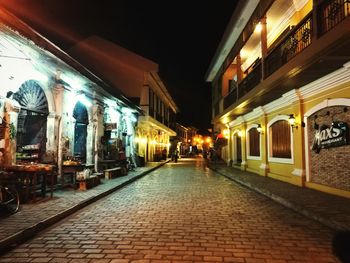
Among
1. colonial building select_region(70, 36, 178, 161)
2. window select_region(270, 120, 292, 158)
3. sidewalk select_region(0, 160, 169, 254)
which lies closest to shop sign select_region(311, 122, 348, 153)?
window select_region(270, 120, 292, 158)

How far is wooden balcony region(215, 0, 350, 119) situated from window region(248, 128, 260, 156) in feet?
15.6

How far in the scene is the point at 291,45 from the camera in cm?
1216

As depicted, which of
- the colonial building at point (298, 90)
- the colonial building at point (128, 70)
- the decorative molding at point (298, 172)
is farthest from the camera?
the colonial building at point (128, 70)

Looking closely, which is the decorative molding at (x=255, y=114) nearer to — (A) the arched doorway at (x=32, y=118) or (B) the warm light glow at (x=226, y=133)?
(B) the warm light glow at (x=226, y=133)

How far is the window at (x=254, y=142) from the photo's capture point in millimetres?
18844

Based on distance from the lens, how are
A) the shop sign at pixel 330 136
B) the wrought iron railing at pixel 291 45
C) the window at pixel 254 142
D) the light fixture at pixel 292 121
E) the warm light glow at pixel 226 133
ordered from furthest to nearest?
the warm light glow at pixel 226 133, the window at pixel 254 142, the light fixture at pixel 292 121, the wrought iron railing at pixel 291 45, the shop sign at pixel 330 136

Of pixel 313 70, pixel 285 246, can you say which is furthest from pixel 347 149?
pixel 285 246

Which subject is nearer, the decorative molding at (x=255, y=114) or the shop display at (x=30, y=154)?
the shop display at (x=30, y=154)

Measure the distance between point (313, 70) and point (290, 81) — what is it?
1416 millimetres

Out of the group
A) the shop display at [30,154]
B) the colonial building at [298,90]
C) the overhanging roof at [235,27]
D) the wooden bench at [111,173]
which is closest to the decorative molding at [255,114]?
the colonial building at [298,90]

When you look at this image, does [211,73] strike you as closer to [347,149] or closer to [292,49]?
[292,49]

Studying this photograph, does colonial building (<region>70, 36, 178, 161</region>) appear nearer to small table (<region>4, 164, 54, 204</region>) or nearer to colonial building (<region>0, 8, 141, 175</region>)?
colonial building (<region>0, 8, 141, 175</region>)

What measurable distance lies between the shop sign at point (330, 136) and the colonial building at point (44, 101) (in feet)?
27.7

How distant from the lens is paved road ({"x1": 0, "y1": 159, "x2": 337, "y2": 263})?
4.91 m
